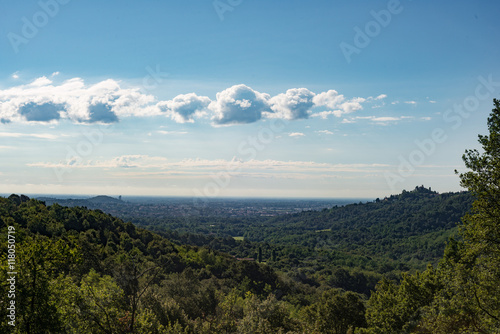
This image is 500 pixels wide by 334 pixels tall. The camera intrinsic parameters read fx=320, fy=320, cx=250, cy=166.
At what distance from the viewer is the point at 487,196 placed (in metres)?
Result: 14.0

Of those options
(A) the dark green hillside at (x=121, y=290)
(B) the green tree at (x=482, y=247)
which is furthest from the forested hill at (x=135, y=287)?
(B) the green tree at (x=482, y=247)

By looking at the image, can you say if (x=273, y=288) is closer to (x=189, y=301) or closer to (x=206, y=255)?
(x=206, y=255)

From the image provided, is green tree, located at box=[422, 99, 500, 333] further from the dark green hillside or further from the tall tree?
the dark green hillside

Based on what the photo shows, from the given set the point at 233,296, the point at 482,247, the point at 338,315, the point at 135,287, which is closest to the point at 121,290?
the point at 135,287

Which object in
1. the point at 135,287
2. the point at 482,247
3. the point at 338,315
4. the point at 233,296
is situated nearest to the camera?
the point at 135,287

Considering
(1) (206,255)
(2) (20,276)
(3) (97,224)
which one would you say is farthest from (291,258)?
(2) (20,276)

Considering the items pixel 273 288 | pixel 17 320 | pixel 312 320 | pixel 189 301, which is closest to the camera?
pixel 17 320

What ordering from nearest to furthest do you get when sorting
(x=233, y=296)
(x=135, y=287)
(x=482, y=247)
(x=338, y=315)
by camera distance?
(x=135, y=287), (x=482, y=247), (x=338, y=315), (x=233, y=296)

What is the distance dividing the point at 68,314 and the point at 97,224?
235 feet

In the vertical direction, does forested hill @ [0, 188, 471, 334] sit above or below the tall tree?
below

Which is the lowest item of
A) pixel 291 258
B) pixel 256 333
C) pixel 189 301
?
pixel 291 258

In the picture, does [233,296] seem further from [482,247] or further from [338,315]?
[482,247]

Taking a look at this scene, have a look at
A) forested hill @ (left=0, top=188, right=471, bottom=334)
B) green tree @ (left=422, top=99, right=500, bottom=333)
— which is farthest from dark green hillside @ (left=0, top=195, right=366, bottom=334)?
green tree @ (left=422, top=99, right=500, bottom=333)

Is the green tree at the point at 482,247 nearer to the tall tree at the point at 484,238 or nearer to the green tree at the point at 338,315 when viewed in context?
the tall tree at the point at 484,238
